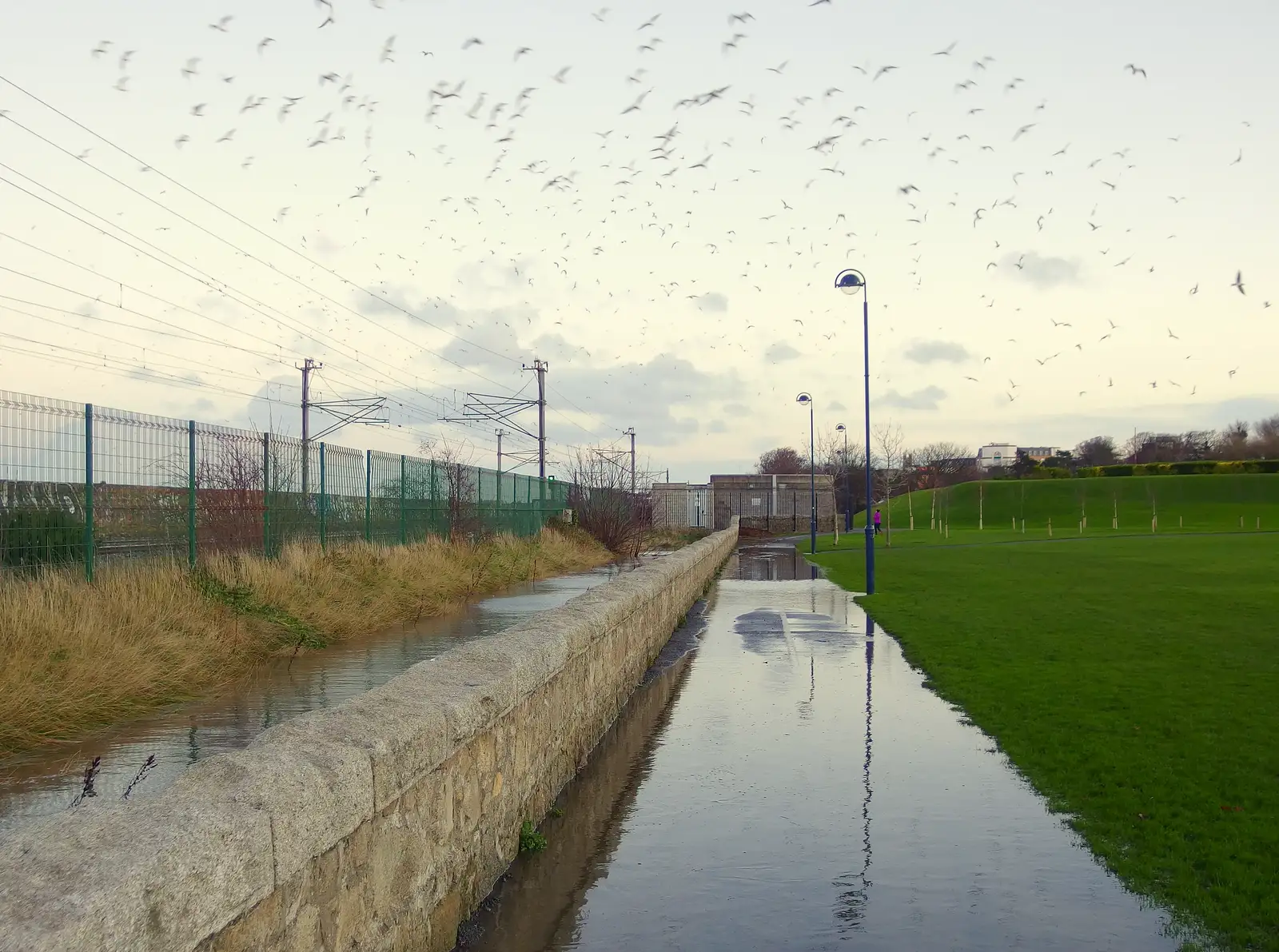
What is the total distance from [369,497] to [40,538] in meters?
9.51

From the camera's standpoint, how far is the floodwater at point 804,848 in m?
5.09

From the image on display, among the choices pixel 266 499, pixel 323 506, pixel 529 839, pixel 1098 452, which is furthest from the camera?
pixel 1098 452

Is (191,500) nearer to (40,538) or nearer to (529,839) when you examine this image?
(40,538)

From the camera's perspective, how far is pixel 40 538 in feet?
36.2

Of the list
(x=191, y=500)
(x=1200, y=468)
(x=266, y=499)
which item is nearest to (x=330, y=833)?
(x=191, y=500)

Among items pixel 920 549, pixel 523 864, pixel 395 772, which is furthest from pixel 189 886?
pixel 920 549

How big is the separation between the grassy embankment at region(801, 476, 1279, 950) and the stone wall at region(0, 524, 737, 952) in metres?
3.13

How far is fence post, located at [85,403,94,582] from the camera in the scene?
11.7 m

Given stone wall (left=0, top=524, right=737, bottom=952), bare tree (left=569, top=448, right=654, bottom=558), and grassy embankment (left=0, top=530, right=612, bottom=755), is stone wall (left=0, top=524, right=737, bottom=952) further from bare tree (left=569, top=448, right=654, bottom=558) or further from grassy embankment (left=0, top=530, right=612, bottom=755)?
bare tree (left=569, top=448, right=654, bottom=558)

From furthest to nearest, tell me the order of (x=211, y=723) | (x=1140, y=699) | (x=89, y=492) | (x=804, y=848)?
1. (x=89, y=492)
2. (x=1140, y=699)
3. (x=211, y=723)
4. (x=804, y=848)

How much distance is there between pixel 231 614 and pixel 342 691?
9.71 ft

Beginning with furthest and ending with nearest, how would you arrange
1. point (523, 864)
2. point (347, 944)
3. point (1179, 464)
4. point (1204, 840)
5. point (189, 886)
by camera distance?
1. point (1179, 464)
2. point (1204, 840)
3. point (523, 864)
4. point (347, 944)
5. point (189, 886)

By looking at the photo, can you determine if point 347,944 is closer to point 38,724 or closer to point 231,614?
point 38,724

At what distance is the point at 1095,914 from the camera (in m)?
5.28
